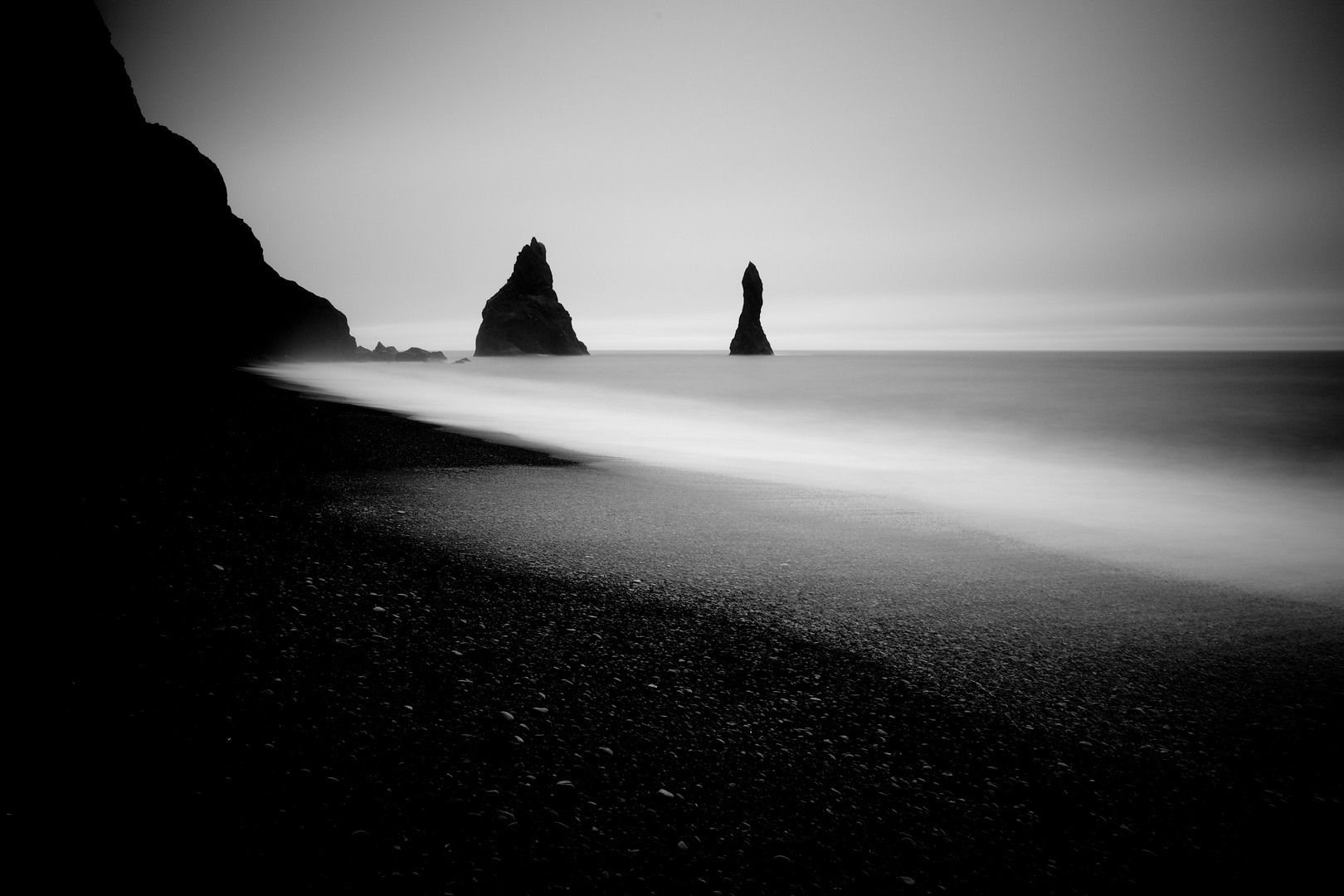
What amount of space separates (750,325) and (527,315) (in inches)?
2030

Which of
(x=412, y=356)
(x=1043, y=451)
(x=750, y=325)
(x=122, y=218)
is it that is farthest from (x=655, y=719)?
(x=750, y=325)

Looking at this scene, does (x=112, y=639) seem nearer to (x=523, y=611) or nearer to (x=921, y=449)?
(x=523, y=611)

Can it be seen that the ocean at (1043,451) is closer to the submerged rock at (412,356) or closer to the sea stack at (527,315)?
the submerged rock at (412,356)

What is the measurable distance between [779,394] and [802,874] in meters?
38.3

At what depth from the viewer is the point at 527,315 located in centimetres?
14588

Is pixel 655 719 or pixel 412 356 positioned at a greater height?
pixel 412 356

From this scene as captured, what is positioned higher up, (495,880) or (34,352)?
(34,352)

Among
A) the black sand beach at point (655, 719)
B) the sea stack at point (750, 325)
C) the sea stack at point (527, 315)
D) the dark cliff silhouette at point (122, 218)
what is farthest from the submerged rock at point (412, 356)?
the black sand beach at point (655, 719)

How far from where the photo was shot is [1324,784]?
2912 mm

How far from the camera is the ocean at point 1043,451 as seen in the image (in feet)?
26.2

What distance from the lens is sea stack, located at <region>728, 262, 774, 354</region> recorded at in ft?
468

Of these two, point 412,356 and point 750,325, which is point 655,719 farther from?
point 750,325

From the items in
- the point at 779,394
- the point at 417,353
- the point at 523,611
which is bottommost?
the point at 523,611

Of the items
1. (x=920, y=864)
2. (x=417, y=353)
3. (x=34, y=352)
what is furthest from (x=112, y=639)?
(x=417, y=353)
